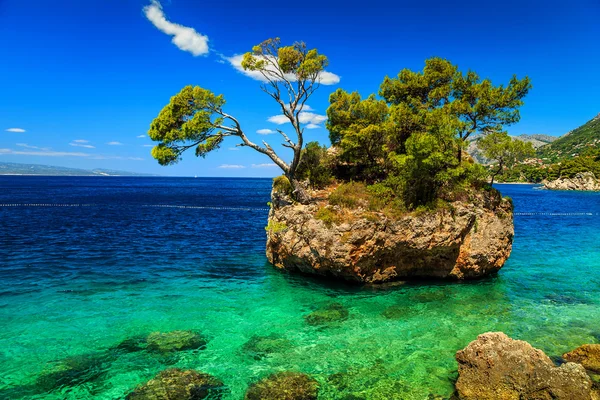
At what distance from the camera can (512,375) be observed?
34.6 ft

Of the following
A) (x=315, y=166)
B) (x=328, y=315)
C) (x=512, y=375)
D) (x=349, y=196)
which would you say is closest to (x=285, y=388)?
(x=328, y=315)

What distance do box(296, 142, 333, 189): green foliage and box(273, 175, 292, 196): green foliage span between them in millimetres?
1287

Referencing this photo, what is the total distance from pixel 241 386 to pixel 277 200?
14.8m

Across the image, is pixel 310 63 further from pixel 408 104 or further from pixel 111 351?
pixel 111 351

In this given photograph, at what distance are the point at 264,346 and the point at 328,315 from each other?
4.09 metres

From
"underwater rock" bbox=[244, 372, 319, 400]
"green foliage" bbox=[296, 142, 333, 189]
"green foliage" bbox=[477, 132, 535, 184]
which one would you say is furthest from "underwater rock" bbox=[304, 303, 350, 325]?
"green foliage" bbox=[477, 132, 535, 184]

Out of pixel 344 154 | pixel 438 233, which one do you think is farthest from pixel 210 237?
pixel 438 233

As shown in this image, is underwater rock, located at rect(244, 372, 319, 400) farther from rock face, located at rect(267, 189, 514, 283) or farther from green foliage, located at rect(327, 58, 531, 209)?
green foliage, located at rect(327, 58, 531, 209)

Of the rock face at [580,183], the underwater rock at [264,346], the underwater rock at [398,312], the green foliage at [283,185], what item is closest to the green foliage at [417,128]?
the green foliage at [283,185]

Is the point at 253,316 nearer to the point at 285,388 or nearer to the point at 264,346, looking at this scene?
the point at 264,346

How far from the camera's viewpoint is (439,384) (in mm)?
11469

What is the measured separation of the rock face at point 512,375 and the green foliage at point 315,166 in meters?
16.4

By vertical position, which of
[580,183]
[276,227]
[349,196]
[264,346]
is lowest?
[264,346]

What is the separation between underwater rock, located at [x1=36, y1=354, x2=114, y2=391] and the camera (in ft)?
37.4
